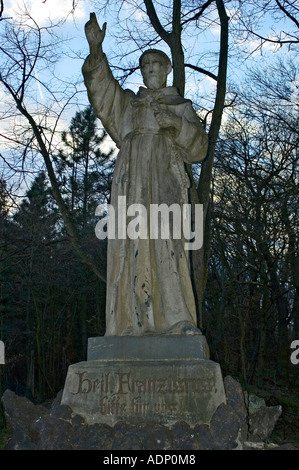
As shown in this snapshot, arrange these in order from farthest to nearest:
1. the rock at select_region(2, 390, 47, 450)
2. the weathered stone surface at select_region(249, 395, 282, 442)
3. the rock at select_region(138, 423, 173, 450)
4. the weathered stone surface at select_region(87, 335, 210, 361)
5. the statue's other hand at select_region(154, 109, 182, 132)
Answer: the statue's other hand at select_region(154, 109, 182, 132), the weathered stone surface at select_region(249, 395, 282, 442), the weathered stone surface at select_region(87, 335, 210, 361), the rock at select_region(2, 390, 47, 450), the rock at select_region(138, 423, 173, 450)

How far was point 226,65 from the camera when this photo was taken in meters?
10.6

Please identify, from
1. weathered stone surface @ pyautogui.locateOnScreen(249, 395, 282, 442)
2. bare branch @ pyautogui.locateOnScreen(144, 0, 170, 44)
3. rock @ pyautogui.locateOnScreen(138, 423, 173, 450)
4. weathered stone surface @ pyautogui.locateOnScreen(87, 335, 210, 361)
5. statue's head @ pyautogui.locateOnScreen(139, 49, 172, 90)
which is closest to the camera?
rock @ pyautogui.locateOnScreen(138, 423, 173, 450)

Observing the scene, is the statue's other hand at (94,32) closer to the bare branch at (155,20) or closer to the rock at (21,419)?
the rock at (21,419)

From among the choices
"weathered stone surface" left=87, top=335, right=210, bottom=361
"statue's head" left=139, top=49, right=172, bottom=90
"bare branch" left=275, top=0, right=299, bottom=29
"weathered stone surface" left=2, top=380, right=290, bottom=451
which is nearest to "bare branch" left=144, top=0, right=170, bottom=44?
"bare branch" left=275, top=0, right=299, bottom=29

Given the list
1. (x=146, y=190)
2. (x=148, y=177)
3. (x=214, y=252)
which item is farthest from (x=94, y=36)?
(x=214, y=252)

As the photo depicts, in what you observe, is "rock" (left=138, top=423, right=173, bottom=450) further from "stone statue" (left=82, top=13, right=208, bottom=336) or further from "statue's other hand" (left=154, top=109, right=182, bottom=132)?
"statue's other hand" (left=154, top=109, right=182, bottom=132)

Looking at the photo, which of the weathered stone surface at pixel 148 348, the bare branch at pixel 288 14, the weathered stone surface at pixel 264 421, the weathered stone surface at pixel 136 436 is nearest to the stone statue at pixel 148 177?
the weathered stone surface at pixel 148 348

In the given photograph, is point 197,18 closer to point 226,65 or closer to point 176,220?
point 226,65

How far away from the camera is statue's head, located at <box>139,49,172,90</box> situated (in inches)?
212

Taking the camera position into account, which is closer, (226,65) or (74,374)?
(74,374)

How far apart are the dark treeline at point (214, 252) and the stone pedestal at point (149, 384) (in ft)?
23.6

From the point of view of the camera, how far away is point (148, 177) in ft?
16.4
